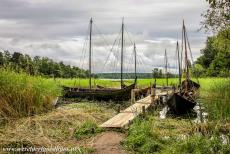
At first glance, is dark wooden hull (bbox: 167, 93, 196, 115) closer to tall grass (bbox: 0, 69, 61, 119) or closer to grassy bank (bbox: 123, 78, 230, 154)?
A: grassy bank (bbox: 123, 78, 230, 154)

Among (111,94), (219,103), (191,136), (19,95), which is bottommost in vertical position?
(111,94)

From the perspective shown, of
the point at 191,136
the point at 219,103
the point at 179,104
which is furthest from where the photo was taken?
the point at 179,104

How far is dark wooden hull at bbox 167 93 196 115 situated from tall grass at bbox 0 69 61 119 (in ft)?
34.9

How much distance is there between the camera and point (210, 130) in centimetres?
1146

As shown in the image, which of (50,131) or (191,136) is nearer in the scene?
(191,136)

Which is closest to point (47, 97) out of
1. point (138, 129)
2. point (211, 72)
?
point (138, 129)

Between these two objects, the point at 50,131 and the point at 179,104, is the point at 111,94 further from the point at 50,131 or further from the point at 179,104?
the point at 50,131

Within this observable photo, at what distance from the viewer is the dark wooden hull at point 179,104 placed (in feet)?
79.4

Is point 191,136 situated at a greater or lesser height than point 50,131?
greater

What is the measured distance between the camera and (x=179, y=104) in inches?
959

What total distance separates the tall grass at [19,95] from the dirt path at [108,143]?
3221 millimetres

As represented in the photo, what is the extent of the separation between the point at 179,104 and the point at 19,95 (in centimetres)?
1248

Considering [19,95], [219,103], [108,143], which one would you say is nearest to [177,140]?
[108,143]

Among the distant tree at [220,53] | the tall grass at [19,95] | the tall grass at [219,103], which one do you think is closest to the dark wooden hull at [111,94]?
the distant tree at [220,53]
